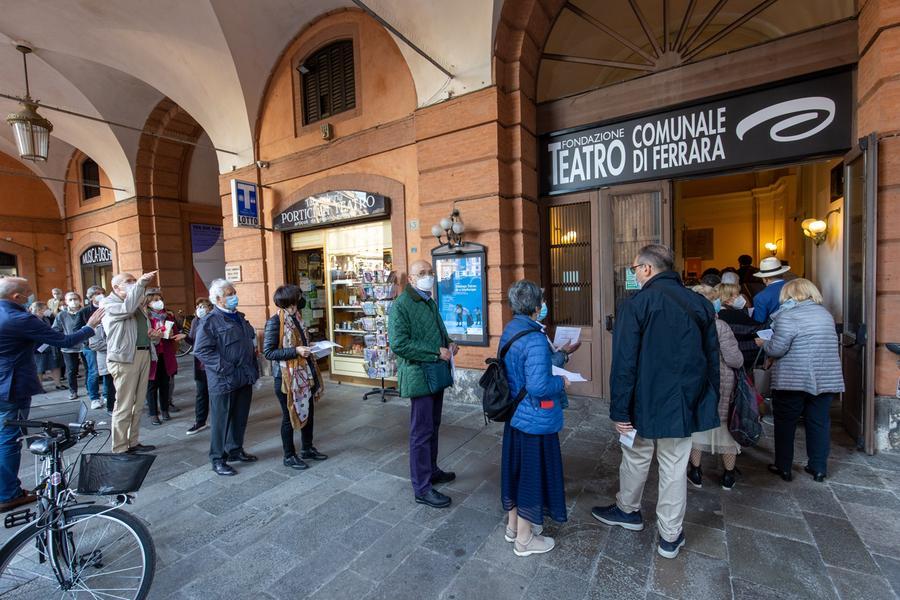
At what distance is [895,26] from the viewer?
145 inches

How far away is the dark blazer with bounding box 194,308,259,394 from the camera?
3805mm

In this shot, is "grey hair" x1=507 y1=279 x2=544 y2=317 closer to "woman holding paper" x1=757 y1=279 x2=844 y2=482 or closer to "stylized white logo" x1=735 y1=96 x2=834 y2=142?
"woman holding paper" x1=757 y1=279 x2=844 y2=482

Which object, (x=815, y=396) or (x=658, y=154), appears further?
(x=658, y=154)

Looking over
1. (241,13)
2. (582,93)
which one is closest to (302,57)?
(241,13)

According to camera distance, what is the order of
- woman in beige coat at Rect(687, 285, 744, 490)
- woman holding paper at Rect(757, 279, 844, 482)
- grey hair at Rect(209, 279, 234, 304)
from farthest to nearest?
grey hair at Rect(209, 279, 234, 304) < woman holding paper at Rect(757, 279, 844, 482) < woman in beige coat at Rect(687, 285, 744, 490)

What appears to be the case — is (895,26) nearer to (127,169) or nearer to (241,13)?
(241,13)

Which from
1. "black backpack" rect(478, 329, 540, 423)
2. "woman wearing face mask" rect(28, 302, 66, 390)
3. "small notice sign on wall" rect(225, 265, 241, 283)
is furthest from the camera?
"small notice sign on wall" rect(225, 265, 241, 283)

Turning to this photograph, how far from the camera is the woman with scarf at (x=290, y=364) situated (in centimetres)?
384

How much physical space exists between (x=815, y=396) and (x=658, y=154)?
3156 mm

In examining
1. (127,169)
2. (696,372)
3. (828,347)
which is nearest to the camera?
(696,372)

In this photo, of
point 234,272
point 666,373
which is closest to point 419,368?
point 666,373

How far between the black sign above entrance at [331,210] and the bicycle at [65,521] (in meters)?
4.72

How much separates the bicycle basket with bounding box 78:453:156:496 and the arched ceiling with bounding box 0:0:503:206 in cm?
533

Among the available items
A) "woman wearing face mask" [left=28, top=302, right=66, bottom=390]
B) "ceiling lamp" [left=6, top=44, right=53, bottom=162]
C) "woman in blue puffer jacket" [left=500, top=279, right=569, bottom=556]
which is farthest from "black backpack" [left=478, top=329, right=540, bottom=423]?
"woman wearing face mask" [left=28, top=302, right=66, bottom=390]
